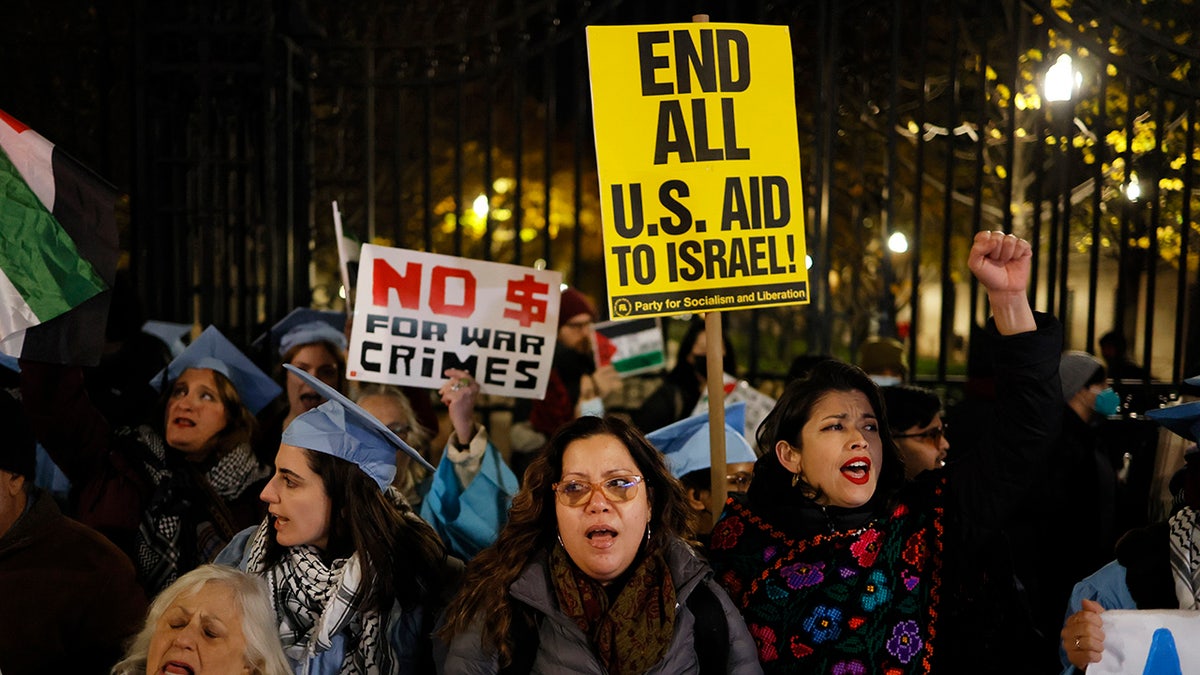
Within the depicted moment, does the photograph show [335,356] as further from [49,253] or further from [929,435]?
[929,435]

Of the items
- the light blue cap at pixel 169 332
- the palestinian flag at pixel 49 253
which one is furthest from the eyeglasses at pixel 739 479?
the light blue cap at pixel 169 332

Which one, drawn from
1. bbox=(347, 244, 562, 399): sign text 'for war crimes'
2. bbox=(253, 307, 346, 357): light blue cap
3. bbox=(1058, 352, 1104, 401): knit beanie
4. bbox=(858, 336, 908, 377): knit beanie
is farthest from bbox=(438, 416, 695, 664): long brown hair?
bbox=(858, 336, 908, 377): knit beanie

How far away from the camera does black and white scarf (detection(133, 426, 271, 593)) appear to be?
188 inches

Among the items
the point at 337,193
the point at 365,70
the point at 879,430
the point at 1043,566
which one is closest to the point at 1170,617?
the point at 879,430

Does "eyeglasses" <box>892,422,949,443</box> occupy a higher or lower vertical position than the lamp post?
lower

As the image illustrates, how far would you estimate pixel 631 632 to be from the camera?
11.0ft

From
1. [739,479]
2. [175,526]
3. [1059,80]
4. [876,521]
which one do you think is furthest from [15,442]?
[1059,80]

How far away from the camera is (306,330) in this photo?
6.25 meters

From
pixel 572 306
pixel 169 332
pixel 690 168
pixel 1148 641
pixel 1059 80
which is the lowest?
pixel 1148 641

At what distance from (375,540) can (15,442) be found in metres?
1.20

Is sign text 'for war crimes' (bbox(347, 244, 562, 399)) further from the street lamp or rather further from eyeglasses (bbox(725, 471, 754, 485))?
the street lamp

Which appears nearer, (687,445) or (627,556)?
(627,556)

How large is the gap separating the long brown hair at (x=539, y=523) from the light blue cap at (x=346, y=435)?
0.44 metres

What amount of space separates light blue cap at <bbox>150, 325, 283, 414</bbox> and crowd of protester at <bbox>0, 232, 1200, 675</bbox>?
2.03 feet
